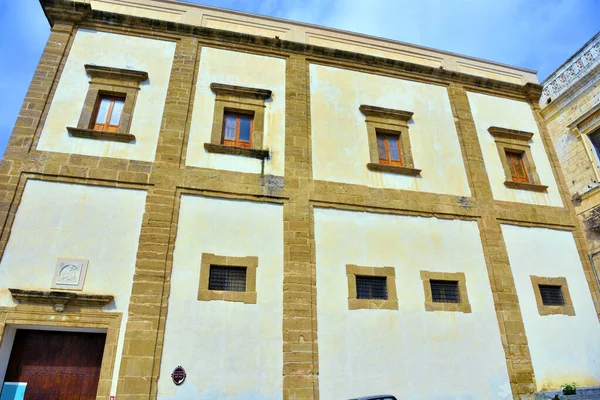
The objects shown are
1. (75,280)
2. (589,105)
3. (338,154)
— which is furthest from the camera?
(589,105)

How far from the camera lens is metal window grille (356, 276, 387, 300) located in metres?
8.73

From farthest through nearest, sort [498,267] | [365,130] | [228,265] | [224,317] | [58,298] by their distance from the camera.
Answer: [365,130], [498,267], [228,265], [224,317], [58,298]

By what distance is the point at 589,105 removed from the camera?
11117mm

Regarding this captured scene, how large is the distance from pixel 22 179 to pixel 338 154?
21.8ft

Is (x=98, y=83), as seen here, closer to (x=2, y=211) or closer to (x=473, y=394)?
(x=2, y=211)

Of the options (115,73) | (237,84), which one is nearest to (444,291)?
(237,84)

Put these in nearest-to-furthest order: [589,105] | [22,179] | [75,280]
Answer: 1. [75,280]
2. [22,179]
3. [589,105]

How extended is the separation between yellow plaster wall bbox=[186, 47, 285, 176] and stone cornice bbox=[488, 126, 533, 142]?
19.7ft

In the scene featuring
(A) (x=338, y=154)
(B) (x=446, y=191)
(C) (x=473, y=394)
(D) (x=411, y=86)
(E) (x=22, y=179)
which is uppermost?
(D) (x=411, y=86)

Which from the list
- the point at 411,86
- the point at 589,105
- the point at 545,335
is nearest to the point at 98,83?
the point at 411,86

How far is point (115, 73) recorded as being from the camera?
9578 mm

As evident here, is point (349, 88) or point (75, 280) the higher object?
point (349, 88)

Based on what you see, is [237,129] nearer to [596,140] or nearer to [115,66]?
[115,66]

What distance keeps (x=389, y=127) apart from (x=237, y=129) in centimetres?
392
